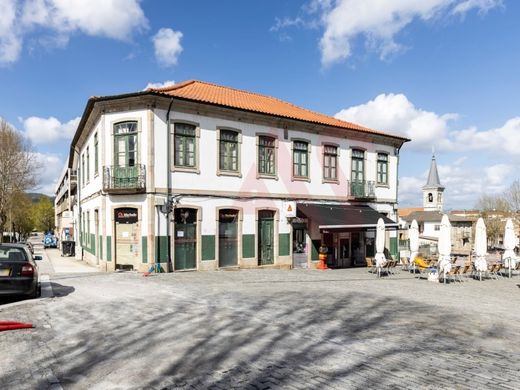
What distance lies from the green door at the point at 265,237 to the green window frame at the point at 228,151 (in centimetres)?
269

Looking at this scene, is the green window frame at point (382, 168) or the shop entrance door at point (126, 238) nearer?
the shop entrance door at point (126, 238)

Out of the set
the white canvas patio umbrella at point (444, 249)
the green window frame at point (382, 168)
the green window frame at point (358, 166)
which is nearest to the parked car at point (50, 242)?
the green window frame at point (358, 166)

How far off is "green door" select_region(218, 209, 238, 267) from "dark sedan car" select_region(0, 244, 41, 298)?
29.9ft

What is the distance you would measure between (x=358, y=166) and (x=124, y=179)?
13.3m

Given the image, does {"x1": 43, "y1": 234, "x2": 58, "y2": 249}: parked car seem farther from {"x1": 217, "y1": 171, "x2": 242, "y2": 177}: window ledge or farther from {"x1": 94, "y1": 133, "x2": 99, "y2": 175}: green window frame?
{"x1": 217, "y1": 171, "x2": 242, "y2": 177}: window ledge

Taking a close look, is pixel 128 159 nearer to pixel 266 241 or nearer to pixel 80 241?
pixel 266 241

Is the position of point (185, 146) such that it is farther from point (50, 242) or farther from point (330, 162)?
point (50, 242)

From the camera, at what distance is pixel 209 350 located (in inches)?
256

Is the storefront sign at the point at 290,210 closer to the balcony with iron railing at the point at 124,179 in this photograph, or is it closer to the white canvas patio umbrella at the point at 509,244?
the balcony with iron railing at the point at 124,179

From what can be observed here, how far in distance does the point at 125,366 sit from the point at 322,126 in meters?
18.1

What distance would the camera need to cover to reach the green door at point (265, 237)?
20.0 metres

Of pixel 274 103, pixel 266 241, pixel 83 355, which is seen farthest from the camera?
pixel 274 103

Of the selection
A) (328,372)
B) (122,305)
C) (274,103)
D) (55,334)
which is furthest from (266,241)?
(328,372)

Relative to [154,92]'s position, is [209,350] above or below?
below
